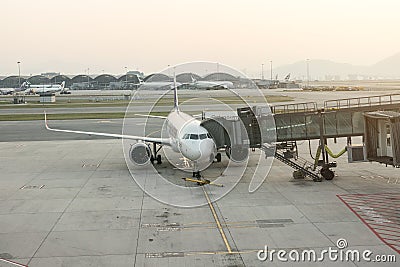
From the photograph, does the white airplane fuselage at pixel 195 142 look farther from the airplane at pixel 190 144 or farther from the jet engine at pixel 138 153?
the jet engine at pixel 138 153

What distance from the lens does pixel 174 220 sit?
21156mm

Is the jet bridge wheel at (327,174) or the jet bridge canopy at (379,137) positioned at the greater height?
the jet bridge canopy at (379,137)

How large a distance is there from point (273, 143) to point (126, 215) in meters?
14.2

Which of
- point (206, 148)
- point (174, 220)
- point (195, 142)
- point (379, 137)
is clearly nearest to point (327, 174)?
point (379, 137)

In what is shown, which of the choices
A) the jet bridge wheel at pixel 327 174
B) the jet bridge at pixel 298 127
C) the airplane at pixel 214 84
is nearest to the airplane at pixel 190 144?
the jet bridge at pixel 298 127

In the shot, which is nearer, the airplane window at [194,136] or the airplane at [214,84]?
the airplane window at [194,136]

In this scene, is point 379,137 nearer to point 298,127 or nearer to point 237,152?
point 298,127

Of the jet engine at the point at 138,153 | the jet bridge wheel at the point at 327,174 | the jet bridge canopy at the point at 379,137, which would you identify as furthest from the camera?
the jet engine at the point at 138,153

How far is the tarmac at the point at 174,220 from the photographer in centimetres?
1667

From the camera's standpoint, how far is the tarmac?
1667cm

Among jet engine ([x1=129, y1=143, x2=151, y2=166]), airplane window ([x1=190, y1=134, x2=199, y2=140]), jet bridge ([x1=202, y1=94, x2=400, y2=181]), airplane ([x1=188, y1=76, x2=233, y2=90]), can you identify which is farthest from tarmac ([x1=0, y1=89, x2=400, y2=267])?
airplane ([x1=188, y1=76, x2=233, y2=90])

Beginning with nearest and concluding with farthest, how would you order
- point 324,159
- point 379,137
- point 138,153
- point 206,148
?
point 379,137 < point 206,148 < point 324,159 < point 138,153

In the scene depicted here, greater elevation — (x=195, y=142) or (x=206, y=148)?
(x=195, y=142)

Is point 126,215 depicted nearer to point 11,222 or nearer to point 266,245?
point 11,222
